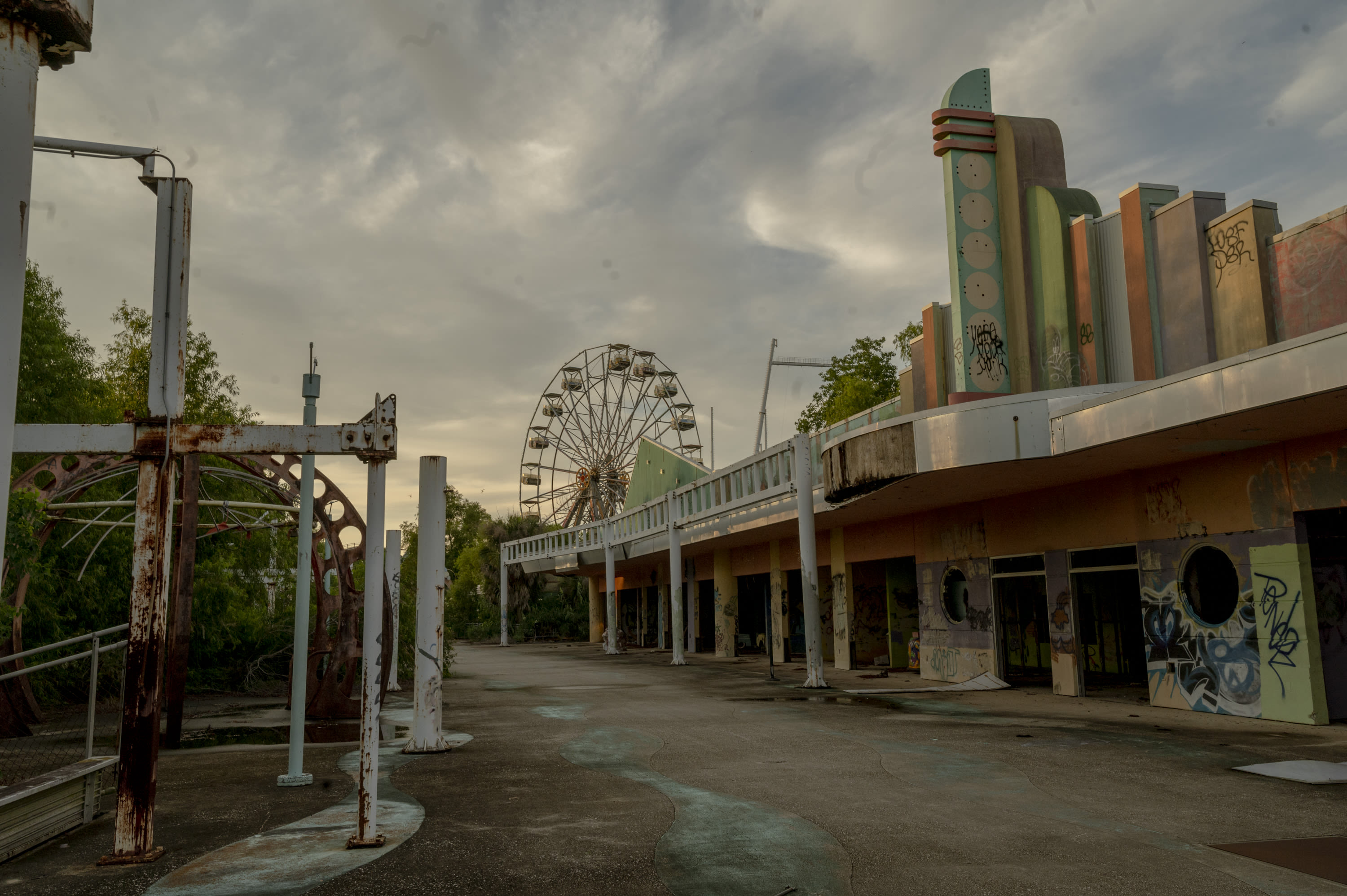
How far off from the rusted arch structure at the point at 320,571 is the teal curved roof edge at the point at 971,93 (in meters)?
13.3

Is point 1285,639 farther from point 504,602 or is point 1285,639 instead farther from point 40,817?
point 504,602

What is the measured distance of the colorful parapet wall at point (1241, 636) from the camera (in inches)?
476

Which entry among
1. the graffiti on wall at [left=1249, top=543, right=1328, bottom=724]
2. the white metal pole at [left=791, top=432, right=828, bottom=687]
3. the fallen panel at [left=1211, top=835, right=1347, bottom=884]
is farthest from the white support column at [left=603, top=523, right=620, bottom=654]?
the fallen panel at [left=1211, top=835, right=1347, bottom=884]

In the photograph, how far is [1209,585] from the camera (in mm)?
14719

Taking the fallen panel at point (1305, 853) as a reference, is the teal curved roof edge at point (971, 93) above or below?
above

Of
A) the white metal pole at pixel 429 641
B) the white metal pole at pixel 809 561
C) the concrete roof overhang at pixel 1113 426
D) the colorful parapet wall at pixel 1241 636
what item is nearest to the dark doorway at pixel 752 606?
the white metal pole at pixel 809 561

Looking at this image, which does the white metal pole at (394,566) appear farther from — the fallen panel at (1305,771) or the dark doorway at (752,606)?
the dark doorway at (752,606)

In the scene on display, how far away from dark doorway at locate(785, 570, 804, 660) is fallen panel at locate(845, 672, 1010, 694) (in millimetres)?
12278

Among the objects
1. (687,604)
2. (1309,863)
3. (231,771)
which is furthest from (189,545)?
(687,604)

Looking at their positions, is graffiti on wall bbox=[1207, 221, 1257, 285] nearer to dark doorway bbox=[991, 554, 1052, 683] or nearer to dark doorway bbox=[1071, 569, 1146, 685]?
dark doorway bbox=[1071, 569, 1146, 685]

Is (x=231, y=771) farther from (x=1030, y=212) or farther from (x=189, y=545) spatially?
(x=1030, y=212)

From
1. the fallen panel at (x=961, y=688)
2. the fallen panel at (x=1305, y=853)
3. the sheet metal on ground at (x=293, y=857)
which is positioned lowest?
the fallen panel at (x=961, y=688)

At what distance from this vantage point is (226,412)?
1155 inches

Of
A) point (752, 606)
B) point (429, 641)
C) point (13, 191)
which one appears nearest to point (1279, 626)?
point (429, 641)
